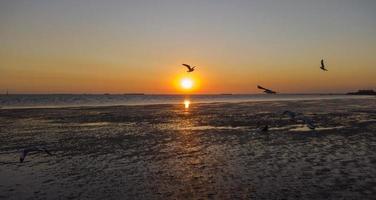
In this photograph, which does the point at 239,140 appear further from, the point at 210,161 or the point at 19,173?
the point at 19,173

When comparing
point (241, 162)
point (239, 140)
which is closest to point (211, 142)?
point (239, 140)

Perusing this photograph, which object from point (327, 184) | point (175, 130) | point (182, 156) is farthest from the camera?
point (175, 130)

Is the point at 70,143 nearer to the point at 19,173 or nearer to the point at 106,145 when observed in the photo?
the point at 106,145

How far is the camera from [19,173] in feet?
51.5

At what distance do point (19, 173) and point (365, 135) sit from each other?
65.8 ft

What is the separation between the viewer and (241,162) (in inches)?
675

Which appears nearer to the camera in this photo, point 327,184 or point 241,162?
point 327,184

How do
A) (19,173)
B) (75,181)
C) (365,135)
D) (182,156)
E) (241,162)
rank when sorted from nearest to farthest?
(75,181)
(19,173)
(241,162)
(182,156)
(365,135)

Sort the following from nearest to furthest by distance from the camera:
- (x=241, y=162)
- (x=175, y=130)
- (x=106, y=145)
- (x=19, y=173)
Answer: (x=19, y=173) < (x=241, y=162) < (x=106, y=145) < (x=175, y=130)

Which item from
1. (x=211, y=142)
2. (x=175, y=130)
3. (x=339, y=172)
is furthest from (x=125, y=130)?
(x=339, y=172)

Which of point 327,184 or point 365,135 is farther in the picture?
point 365,135

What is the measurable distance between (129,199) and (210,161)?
6189 millimetres

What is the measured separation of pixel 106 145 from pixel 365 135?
15902 millimetres

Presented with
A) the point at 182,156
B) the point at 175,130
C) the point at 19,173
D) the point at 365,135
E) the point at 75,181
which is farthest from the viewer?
the point at 175,130
